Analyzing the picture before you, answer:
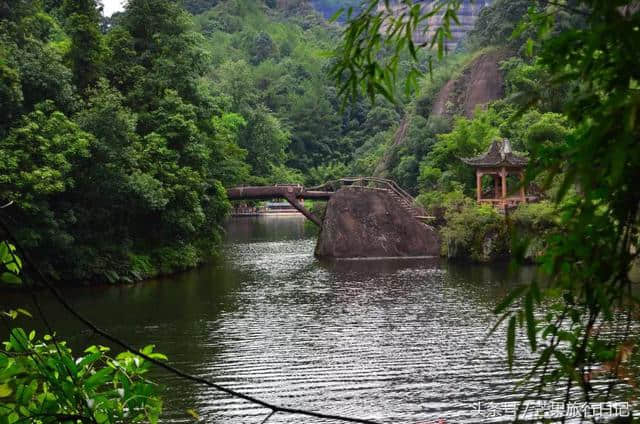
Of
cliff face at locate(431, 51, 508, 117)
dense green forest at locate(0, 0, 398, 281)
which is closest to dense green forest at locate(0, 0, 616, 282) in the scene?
dense green forest at locate(0, 0, 398, 281)

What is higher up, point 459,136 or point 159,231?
point 459,136

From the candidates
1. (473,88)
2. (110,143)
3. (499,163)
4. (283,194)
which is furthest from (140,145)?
(473,88)

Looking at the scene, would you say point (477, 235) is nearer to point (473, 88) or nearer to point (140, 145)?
point (140, 145)

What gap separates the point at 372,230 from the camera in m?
27.9

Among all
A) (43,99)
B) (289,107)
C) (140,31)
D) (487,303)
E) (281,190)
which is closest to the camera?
(487,303)

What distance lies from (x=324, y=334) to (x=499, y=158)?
1460 centimetres

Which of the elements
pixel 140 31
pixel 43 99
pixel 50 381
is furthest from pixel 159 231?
pixel 50 381

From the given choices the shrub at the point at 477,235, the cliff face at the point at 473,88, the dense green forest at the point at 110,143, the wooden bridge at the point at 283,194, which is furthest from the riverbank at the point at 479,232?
the cliff face at the point at 473,88

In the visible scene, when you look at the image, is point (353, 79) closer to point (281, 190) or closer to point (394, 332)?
point (394, 332)

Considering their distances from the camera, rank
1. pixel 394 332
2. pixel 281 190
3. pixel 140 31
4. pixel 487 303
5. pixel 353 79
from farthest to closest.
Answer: pixel 281 190
pixel 140 31
pixel 487 303
pixel 394 332
pixel 353 79

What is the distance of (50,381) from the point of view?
239 centimetres

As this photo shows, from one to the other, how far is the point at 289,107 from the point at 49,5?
3753cm

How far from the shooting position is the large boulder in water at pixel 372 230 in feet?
90.3

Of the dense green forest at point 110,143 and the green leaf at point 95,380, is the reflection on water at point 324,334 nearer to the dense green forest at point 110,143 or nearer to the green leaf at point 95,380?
the dense green forest at point 110,143
